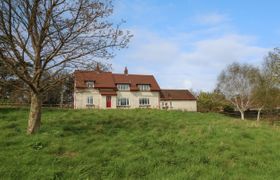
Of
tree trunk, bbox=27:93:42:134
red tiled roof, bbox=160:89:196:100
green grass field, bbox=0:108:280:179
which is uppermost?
red tiled roof, bbox=160:89:196:100

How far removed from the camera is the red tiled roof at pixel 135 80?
60206 millimetres

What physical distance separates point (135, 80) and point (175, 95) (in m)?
13.7

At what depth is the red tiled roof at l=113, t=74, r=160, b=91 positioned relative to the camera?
6021cm

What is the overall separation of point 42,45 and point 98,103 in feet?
142

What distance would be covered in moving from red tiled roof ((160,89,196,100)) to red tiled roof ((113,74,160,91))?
7.03 m

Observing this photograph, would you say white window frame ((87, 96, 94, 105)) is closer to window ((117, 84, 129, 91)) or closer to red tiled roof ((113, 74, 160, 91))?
window ((117, 84, 129, 91))

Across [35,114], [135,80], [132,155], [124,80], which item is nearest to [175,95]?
[135,80]

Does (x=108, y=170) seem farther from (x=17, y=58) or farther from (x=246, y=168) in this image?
(x=17, y=58)

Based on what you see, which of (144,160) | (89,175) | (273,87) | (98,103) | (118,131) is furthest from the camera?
(98,103)

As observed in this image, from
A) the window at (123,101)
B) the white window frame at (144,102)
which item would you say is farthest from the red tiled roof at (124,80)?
the window at (123,101)

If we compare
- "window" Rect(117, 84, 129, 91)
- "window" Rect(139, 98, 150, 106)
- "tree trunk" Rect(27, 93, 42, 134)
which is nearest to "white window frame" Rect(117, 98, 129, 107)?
"window" Rect(117, 84, 129, 91)

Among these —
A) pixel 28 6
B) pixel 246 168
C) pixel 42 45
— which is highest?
pixel 28 6

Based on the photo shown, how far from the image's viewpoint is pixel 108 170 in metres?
8.30

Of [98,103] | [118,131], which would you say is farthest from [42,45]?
[98,103]
